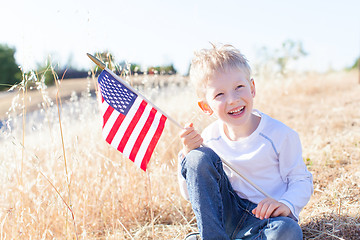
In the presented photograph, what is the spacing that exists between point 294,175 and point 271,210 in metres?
0.29

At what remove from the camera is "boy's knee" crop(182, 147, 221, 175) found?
1.91m

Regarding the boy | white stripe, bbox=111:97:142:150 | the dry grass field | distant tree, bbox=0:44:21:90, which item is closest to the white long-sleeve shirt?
the boy

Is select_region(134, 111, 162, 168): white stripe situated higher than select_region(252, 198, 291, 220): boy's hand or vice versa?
select_region(134, 111, 162, 168): white stripe

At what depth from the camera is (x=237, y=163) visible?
2.19 meters

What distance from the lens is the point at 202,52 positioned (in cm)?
228

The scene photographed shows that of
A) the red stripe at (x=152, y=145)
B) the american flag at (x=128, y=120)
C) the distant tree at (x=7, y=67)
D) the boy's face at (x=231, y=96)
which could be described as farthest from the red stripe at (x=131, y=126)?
the distant tree at (x=7, y=67)

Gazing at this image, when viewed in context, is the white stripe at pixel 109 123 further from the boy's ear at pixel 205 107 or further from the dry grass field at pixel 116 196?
the boy's ear at pixel 205 107

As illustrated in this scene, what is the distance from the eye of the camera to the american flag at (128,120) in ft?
6.68

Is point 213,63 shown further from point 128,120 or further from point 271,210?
point 271,210

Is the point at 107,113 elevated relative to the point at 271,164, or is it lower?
elevated

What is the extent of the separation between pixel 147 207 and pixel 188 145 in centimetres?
96

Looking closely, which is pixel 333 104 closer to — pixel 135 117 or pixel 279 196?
pixel 279 196

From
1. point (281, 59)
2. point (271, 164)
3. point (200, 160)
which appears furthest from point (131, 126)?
point (281, 59)

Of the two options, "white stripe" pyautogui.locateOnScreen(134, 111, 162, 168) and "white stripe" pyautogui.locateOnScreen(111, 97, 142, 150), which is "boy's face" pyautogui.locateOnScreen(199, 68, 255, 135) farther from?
"white stripe" pyautogui.locateOnScreen(111, 97, 142, 150)
